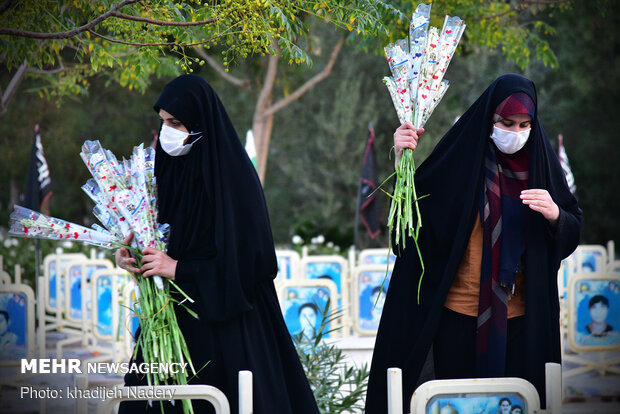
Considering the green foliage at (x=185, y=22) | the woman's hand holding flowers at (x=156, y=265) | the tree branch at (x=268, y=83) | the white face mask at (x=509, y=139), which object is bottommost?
the woman's hand holding flowers at (x=156, y=265)

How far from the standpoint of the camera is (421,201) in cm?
337

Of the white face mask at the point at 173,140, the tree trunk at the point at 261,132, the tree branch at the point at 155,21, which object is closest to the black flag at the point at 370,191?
the tree trunk at the point at 261,132

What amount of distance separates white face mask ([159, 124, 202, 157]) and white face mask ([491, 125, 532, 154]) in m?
1.16

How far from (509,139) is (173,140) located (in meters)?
1.29

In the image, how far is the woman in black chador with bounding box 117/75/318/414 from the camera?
3.01m

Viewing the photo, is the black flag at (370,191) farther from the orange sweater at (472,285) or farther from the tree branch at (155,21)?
the tree branch at (155,21)

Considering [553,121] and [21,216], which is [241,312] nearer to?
[21,216]

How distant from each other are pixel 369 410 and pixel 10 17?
2.29 metres

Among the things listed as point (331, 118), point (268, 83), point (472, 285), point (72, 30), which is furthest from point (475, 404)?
point (331, 118)

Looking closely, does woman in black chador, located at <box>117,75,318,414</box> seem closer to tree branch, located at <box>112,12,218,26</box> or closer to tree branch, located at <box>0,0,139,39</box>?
tree branch, located at <box>112,12,218,26</box>

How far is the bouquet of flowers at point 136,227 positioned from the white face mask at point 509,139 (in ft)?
4.36

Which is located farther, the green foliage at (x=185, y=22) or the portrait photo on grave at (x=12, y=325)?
the portrait photo on grave at (x=12, y=325)

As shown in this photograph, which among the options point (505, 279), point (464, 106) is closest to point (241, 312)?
point (505, 279)

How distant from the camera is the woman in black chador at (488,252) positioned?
311cm
